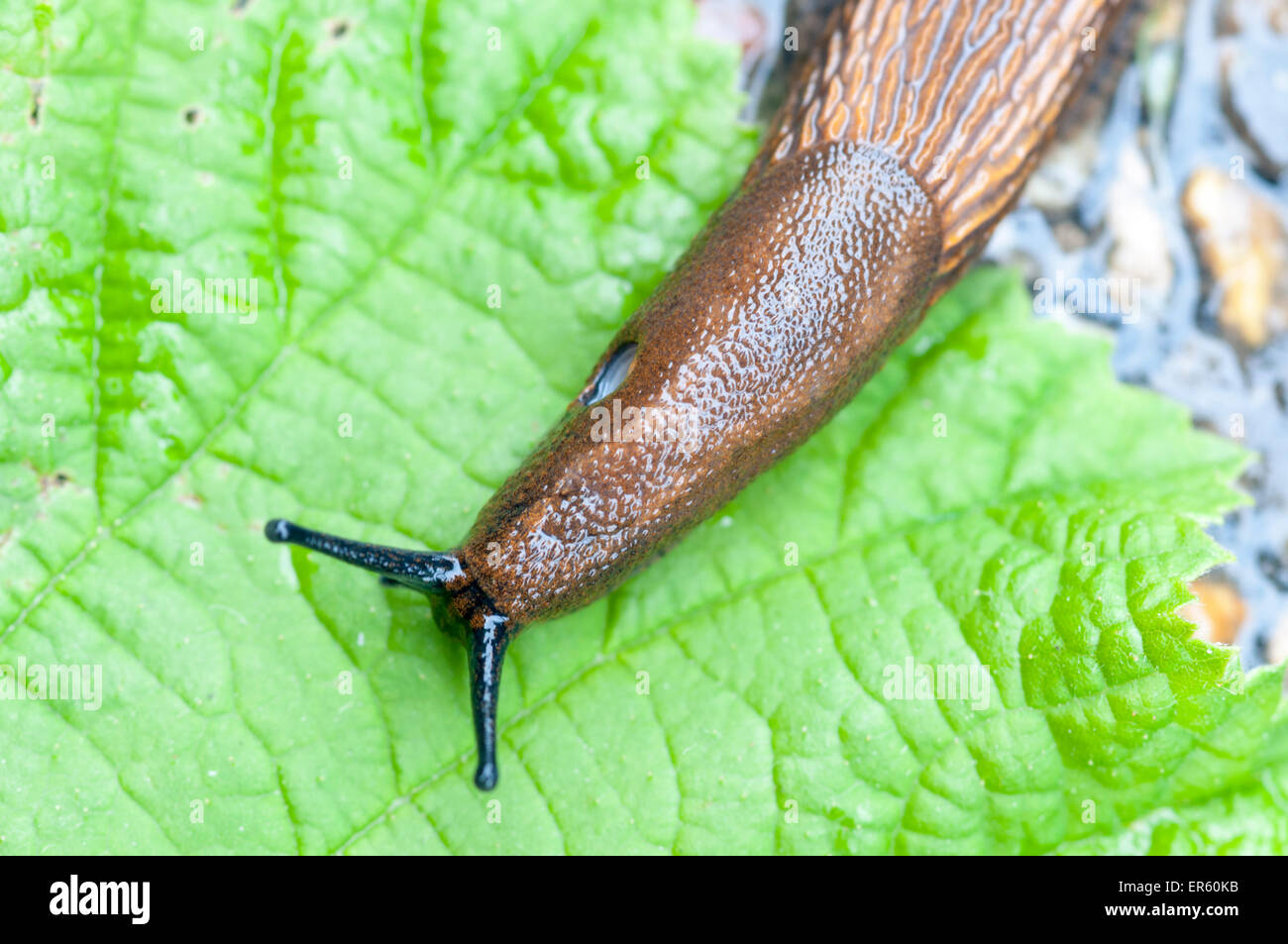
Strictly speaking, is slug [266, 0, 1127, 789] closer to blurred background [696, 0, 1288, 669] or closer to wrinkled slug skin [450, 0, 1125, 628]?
wrinkled slug skin [450, 0, 1125, 628]

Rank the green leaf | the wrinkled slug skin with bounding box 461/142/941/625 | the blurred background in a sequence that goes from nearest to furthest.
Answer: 1. the wrinkled slug skin with bounding box 461/142/941/625
2. the green leaf
3. the blurred background

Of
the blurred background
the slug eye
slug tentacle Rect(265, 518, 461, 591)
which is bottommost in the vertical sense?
slug tentacle Rect(265, 518, 461, 591)

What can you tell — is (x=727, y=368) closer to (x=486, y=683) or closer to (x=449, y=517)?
(x=449, y=517)

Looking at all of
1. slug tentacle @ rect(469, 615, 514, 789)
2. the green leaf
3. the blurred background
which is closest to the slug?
slug tentacle @ rect(469, 615, 514, 789)

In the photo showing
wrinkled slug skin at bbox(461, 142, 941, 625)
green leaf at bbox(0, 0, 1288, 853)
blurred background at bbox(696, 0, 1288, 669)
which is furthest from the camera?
blurred background at bbox(696, 0, 1288, 669)

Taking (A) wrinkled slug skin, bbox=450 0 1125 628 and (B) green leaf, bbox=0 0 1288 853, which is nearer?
(A) wrinkled slug skin, bbox=450 0 1125 628

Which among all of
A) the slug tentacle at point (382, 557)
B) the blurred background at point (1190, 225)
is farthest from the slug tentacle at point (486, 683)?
the blurred background at point (1190, 225)

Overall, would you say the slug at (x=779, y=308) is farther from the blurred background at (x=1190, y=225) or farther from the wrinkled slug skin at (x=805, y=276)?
the blurred background at (x=1190, y=225)

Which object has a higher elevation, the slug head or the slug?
the slug
